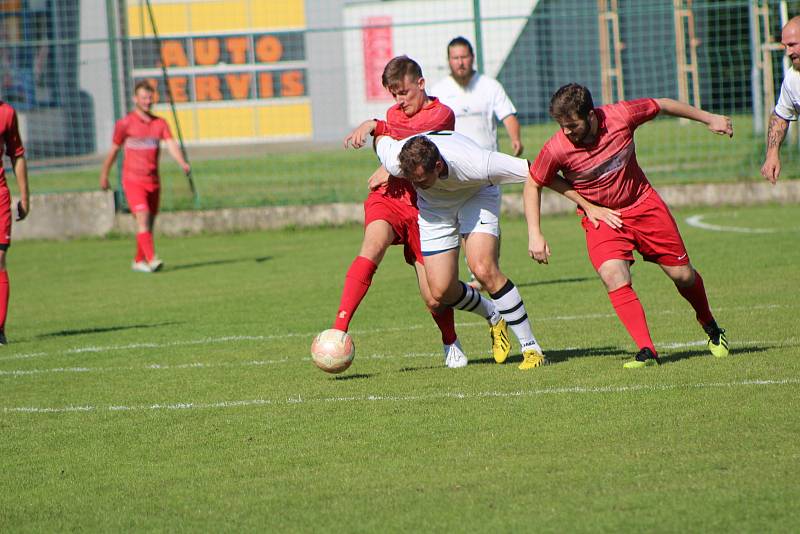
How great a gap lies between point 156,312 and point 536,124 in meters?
Result: 11.2

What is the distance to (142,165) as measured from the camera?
15.2 meters

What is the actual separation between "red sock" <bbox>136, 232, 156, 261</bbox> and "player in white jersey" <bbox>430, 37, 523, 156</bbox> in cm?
501

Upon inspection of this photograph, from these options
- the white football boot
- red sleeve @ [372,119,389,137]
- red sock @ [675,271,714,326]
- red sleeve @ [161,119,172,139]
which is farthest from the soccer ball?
red sleeve @ [161,119,172,139]

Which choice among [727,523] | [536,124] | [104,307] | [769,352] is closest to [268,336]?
[104,307]

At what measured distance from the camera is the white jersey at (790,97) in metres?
7.81

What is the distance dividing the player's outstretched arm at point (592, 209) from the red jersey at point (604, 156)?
2.1 inches

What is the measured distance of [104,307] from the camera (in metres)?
12.0

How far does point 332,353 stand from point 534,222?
1.50 metres

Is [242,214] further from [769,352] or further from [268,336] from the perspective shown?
[769,352]

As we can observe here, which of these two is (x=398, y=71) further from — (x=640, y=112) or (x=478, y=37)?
(x=478, y=37)

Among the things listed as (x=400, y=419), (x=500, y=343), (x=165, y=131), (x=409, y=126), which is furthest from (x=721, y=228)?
(x=400, y=419)

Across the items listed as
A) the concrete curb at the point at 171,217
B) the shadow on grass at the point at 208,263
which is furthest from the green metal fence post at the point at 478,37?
the shadow on grass at the point at 208,263

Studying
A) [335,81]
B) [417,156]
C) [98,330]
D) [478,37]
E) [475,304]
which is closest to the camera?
[417,156]

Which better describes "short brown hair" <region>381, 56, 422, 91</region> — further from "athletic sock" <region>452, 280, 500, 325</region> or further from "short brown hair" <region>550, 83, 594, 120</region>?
"athletic sock" <region>452, 280, 500, 325</region>
